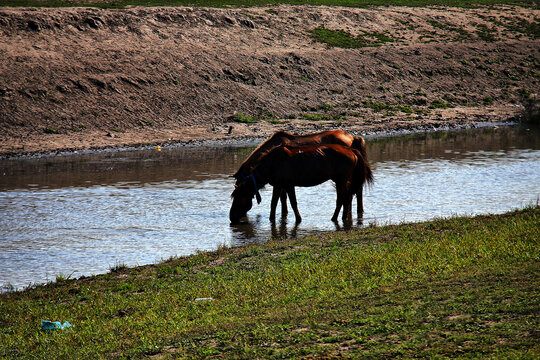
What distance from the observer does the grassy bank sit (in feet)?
20.9

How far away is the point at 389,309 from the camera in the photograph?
7191 mm

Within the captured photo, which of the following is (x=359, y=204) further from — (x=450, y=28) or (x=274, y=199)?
(x=450, y=28)

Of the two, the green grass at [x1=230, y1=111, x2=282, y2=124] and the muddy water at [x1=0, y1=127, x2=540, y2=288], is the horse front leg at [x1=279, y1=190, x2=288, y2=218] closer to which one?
the muddy water at [x1=0, y1=127, x2=540, y2=288]

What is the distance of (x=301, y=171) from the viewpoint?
49.4 feet

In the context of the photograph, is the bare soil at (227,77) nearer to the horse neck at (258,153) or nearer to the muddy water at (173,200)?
the muddy water at (173,200)

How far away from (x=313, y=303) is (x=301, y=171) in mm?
7383

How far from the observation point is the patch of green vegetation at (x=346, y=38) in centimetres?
4606

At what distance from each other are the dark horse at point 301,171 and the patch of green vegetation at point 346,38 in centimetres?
3135

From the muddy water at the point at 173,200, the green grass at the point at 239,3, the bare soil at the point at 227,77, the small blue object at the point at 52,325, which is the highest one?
the green grass at the point at 239,3

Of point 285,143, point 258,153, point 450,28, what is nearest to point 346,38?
point 450,28

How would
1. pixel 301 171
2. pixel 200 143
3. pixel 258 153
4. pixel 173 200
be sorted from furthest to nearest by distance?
pixel 200 143
pixel 173 200
pixel 258 153
pixel 301 171

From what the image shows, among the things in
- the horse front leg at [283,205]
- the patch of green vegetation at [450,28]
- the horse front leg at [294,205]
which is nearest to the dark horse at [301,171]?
the horse front leg at [294,205]

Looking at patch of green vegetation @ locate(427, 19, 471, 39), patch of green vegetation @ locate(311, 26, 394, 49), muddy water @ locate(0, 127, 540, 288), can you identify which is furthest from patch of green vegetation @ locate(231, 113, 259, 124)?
patch of green vegetation @ locate(427, 19, 471, 39)

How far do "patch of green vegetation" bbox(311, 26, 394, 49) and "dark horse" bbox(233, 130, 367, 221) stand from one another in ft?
98.6
